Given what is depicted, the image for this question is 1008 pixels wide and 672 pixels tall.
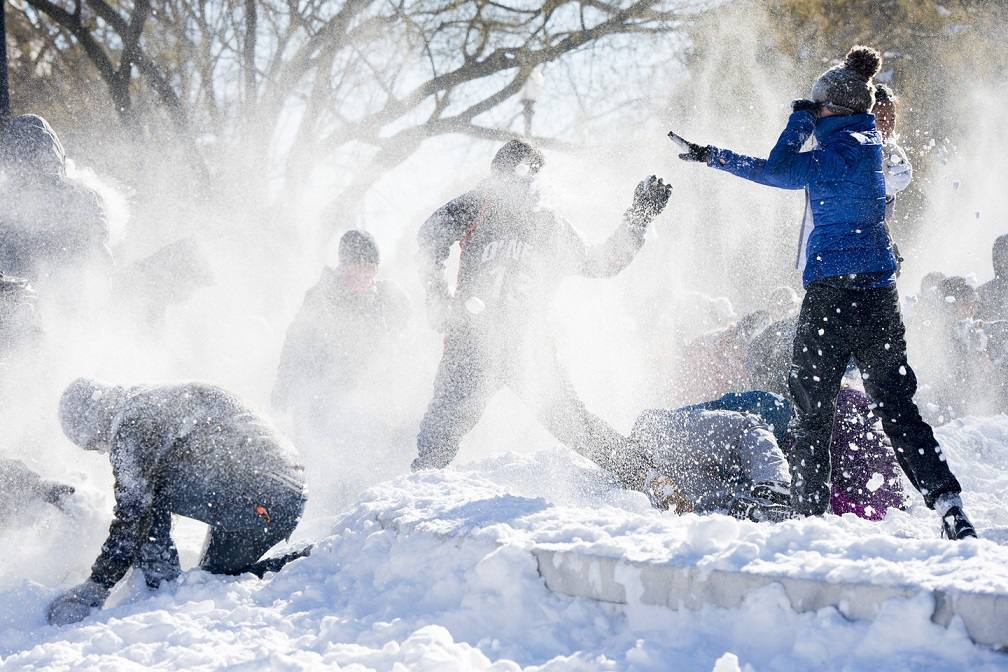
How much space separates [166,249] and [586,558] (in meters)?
5.52

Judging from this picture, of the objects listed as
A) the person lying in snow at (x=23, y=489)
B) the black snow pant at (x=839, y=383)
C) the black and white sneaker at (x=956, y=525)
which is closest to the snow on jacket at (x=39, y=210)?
the person lying in snow at (x=23, y=489)

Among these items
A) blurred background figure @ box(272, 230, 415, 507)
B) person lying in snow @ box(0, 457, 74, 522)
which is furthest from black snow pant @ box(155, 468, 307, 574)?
blurred background figure @ box(272, 230, 415, 507)

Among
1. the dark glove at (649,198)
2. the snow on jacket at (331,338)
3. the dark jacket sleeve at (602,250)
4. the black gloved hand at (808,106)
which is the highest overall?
the black gloved hand at (808,106)

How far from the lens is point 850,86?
3344mm

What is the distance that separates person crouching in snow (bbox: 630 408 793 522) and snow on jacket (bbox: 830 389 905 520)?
317mm

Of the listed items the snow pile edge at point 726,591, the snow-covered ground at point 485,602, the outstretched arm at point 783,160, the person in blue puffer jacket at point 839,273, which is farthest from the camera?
the outstretched arm at point 783,160

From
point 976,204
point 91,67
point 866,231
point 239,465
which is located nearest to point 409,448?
point 239,465

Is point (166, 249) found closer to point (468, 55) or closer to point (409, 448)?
point (409, 448)

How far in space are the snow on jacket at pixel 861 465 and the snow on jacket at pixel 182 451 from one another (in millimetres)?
2250

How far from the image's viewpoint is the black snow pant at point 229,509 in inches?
138

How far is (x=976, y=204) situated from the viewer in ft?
51.2

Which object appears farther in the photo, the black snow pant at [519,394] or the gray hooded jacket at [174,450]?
the black snow pant at [519,394]

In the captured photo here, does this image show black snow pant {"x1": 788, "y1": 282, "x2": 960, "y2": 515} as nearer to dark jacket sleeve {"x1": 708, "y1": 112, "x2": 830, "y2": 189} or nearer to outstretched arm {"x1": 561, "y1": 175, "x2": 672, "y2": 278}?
dark jacket sleeve {"x1": 708, "y1": 112, "x2": 830, "y2": 189}

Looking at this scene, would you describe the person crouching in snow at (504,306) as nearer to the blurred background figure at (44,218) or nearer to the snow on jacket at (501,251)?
the snow on jacket at (501,251)
